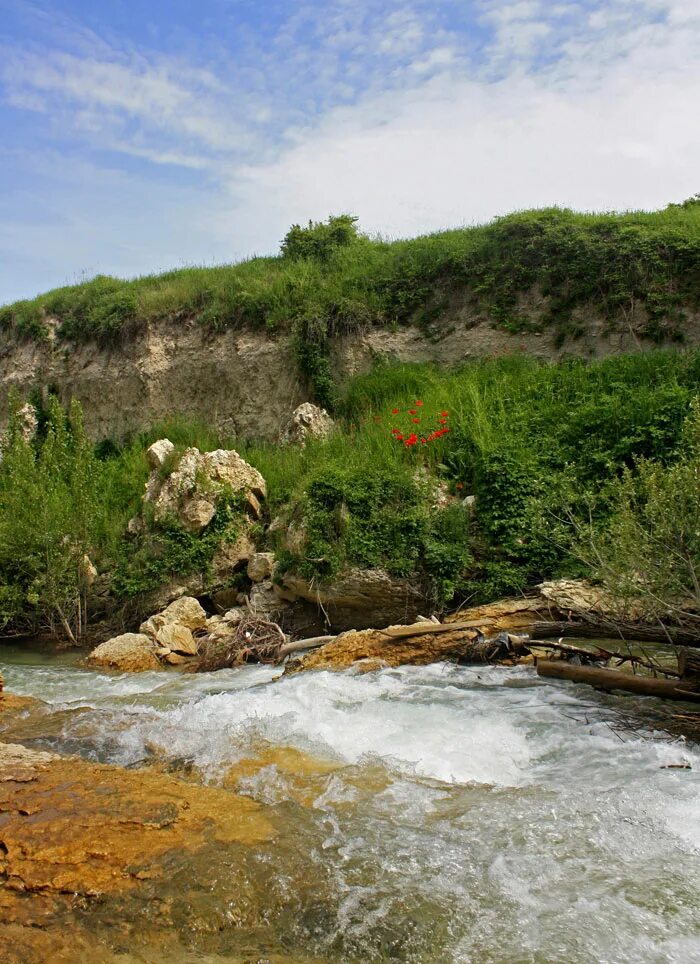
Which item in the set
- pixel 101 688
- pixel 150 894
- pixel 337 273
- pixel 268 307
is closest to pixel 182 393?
pixel 268 307

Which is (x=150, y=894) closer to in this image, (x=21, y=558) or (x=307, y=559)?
(x=307, y=559)

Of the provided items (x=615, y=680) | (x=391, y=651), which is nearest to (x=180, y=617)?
(x=391, y=651)

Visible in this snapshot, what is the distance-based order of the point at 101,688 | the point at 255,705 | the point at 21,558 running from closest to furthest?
1. the point at 255,705
2. the point at 101,688
3. the point at 21,558

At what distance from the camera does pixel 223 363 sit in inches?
779

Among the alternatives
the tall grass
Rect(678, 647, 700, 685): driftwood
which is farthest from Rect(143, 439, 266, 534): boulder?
Rect(678, 647, 700, 685): driftwood

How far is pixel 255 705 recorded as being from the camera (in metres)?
7.57

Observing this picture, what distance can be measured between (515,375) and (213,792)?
11889 millimetres

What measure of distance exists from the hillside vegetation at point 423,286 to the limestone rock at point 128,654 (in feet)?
27.5

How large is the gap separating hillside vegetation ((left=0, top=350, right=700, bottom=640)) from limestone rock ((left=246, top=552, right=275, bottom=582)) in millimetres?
319

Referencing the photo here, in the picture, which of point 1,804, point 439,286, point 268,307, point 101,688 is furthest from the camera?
point 268,307

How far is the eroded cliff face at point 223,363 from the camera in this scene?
1686cm

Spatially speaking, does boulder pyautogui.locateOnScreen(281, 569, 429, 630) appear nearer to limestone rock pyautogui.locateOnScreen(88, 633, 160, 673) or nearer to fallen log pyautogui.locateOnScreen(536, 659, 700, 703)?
limestone rock pyautogui.locateOnScreen(88, 633, 160, 673)

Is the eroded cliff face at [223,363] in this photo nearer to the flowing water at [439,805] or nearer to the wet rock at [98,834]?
the flowing water at [439,805]

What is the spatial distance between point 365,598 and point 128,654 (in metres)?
3.67
